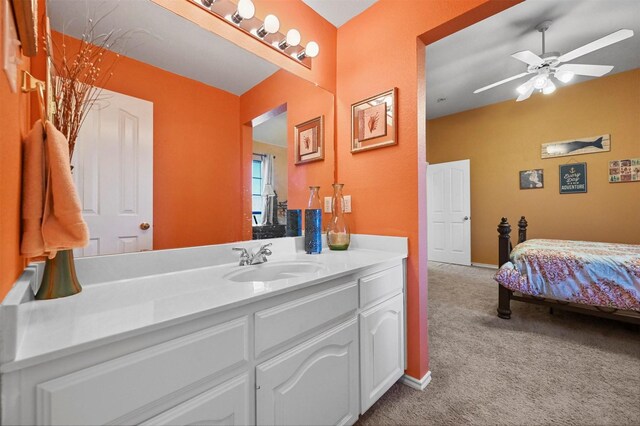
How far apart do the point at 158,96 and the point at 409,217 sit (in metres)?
1.40

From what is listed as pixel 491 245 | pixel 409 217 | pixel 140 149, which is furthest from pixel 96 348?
pixel 491 245

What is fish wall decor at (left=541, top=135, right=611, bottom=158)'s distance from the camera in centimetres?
354

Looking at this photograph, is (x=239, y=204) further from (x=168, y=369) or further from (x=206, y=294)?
(x=168, y=369)

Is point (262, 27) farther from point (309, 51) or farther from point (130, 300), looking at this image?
point (130, 300)

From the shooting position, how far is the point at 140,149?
101 cm

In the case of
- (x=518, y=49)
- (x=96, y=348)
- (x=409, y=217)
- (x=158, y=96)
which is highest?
(x=518, y=49)

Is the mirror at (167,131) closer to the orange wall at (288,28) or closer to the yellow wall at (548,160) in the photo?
the orange wall at (288,28)

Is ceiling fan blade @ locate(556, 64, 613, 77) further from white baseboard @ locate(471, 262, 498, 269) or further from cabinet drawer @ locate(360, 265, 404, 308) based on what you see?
white baseboard @ locate(471, 262, 498, 269)

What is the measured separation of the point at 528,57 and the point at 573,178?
2.46 meters

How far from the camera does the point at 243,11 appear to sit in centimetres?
133

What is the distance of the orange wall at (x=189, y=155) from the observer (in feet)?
3.49

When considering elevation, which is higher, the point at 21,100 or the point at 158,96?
the point at 158,96

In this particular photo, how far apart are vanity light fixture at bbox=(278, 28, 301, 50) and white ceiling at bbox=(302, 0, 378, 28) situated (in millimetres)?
350

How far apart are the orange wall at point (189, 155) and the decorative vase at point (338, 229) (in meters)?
0.65
